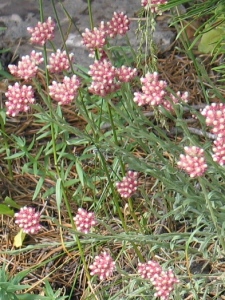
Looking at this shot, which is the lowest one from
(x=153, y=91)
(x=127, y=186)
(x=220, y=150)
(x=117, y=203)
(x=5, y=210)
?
(x=5, y=210)

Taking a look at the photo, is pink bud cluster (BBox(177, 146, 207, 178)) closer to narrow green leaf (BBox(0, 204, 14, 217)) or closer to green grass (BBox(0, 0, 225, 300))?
green grass (BBox(0, 0, 225, 300))

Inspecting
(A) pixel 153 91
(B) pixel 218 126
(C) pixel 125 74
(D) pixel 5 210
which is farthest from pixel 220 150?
(D) pixel 5 210

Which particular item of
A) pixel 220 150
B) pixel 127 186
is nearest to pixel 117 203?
pixel 127 186

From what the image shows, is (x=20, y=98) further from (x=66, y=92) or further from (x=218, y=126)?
(x=218, y=126)

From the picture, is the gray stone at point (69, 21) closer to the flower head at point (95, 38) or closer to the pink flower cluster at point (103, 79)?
the flower head at point (95, 38)

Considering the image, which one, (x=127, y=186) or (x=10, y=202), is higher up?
(x=127, y=186)

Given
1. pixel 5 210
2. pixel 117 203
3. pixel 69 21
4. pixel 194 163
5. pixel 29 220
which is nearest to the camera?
pixel 194 163

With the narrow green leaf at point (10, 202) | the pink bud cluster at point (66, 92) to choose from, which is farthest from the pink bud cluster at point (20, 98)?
the narrow green leaf at point (10, 202)

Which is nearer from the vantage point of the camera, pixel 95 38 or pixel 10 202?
pixel 95 38

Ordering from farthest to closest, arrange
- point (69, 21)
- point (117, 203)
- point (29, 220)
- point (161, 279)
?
point (69, 21) < point (117, 203) < point (29, 220) < point (161, 279)

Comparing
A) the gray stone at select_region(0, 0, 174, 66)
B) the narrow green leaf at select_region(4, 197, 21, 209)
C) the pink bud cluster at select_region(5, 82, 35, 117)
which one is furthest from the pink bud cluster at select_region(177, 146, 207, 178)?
the gray stone at select_region(0, 0, 174, 66)

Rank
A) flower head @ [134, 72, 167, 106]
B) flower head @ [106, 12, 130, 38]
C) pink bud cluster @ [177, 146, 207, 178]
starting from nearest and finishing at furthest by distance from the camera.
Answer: pink bud cluster @ [177, 146, 207, 178]
flower head @ [134, 72, 167, 106]
flower head @ [106, 12, 130, 38]
